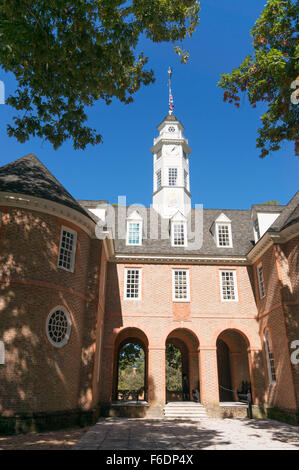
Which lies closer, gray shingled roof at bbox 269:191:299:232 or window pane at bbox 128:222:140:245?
gray shingled roof at bbox 269:191:299:232

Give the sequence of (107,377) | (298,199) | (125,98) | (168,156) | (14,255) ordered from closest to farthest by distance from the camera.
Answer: (125,98)
(14,255)
(107,377)
(298,199)
(168,156)

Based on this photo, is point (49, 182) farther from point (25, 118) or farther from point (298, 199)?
point (298, 199)

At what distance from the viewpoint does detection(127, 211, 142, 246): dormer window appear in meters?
22.9

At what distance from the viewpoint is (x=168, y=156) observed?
31.0 meters

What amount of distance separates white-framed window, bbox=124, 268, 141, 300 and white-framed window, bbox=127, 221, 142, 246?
7.18 feet

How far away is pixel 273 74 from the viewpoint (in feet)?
34.9

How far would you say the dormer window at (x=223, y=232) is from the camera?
75.3 feet

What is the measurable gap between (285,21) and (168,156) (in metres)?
20.2

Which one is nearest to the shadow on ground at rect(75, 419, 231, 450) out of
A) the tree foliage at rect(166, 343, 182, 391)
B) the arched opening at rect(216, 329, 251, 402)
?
the arched opening at rect(216, 329, 251, 402)

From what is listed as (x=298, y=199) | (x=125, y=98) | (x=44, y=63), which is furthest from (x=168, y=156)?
(x=44, y=63)

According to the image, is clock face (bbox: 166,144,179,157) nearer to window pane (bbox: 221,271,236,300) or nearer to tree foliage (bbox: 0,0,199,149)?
window pane (bbox: 221,271,236,300)

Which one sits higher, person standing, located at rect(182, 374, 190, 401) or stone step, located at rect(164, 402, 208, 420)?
person standing, located at rect(182, 374, 190, 401)

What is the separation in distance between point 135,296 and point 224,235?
7.88m

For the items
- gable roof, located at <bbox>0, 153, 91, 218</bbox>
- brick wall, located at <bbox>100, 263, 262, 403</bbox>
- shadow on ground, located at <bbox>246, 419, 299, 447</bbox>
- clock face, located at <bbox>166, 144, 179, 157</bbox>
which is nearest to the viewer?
shadow on ground, located at <bbox>246, 419, 299, 447</bbox>
